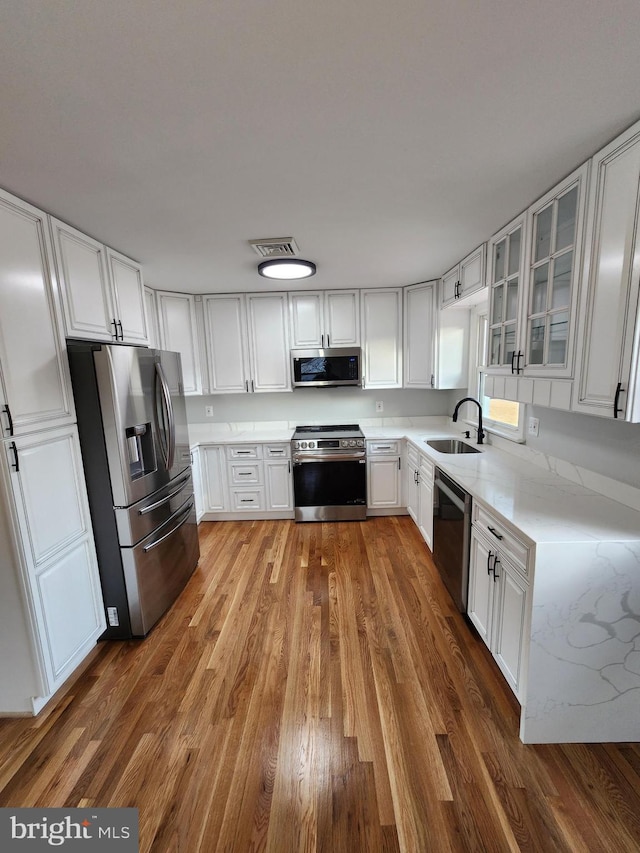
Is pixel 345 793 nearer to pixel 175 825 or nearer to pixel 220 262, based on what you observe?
pixel 175 825

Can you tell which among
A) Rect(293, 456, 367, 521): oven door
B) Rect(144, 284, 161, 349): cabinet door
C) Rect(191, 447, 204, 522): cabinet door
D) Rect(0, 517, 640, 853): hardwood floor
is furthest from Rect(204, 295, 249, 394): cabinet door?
Rect(0, 517, 640, 853): hardwood floor

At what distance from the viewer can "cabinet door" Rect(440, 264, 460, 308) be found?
2.91 metres

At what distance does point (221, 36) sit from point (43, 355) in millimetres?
1532

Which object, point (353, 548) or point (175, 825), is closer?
point (175, 825)

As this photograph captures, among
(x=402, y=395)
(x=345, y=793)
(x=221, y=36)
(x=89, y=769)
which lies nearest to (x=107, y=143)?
(x=221, y=36)

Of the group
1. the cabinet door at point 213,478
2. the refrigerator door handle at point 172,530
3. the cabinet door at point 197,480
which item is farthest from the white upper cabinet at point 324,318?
the refrigerator door handle at point 172,530

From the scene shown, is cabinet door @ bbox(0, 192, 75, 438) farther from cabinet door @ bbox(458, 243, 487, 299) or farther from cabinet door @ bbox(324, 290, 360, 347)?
cabinet door @ bbox(458, 243, 487, 299)

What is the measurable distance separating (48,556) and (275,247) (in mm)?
2177

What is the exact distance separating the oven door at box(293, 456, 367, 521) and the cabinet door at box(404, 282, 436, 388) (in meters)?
1.05

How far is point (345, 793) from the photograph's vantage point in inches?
51.7

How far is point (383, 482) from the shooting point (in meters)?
3.66

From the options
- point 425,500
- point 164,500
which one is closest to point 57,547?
point 164,500

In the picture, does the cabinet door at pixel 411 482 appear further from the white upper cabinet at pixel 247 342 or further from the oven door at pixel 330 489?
the white upper cabinet at pixel 247 342

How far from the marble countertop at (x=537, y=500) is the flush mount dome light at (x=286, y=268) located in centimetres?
173
